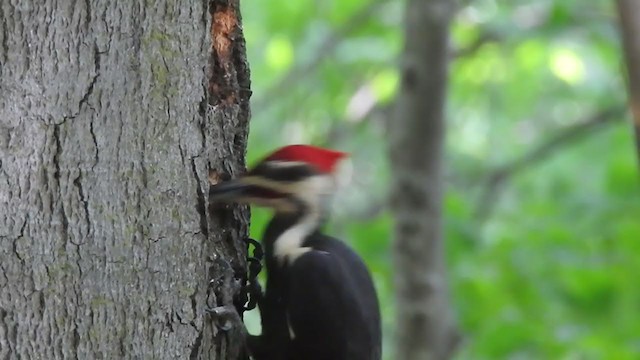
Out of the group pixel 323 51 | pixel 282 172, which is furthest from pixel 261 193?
pixel 323 51

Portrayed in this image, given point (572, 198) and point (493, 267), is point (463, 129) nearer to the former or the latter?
point (572, 198)

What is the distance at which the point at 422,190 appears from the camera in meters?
4.34

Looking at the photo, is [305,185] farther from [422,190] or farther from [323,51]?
[323,51]

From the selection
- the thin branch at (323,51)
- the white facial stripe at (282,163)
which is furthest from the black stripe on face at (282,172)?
the thin branch at (323,51)

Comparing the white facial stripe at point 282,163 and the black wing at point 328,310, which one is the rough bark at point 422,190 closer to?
the black wing at point 328,310

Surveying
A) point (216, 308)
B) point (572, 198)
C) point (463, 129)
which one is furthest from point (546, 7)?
point (216, 308)

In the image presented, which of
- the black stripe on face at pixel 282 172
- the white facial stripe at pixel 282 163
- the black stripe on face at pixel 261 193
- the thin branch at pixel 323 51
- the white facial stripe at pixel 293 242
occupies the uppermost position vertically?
the thin branch at pixel 323 51

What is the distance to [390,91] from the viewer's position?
Answer: 677 centimetres

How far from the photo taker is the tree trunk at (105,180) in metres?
1.74

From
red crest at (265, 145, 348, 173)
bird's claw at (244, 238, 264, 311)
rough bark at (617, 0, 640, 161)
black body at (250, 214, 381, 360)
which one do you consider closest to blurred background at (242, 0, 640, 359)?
bird's claw at (244, 238, 264, 311)

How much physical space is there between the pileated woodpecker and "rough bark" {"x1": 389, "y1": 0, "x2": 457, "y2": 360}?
203 cm

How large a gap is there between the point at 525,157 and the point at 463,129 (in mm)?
1957

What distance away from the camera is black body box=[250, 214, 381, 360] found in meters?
2.14

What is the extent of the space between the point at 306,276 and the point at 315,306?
7 centimetres
